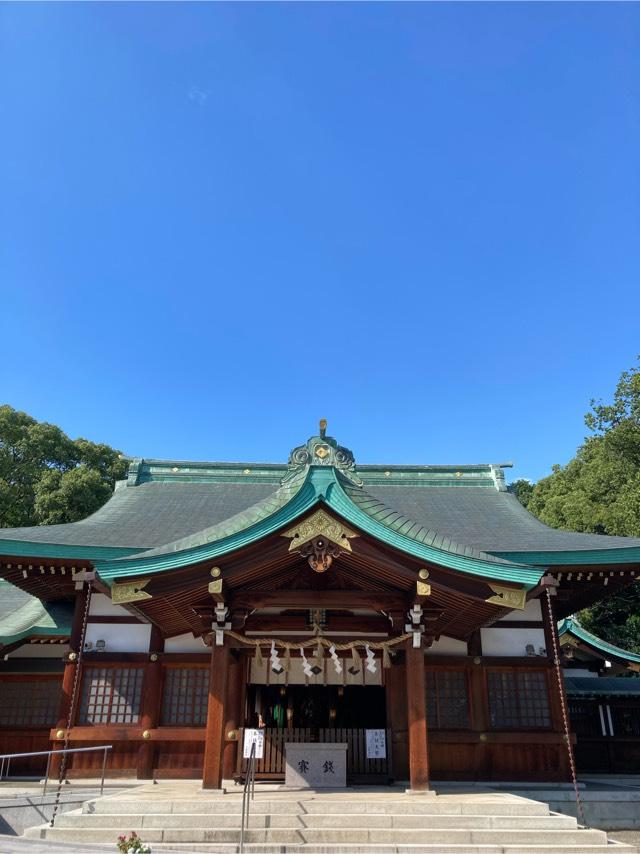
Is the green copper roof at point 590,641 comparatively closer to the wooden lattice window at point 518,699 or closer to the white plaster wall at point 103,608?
the wooden lattice window at point 518,699

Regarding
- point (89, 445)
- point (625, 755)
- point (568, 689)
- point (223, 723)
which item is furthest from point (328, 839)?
point (89, 445)

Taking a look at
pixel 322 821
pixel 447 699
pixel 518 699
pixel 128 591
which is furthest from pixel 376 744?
pixel 128 591

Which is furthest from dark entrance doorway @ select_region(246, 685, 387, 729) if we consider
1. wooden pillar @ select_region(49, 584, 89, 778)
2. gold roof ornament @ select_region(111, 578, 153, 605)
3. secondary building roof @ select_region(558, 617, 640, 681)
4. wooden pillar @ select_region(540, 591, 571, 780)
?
gold roof ornament @ select_region(111, 578, 153, 605)

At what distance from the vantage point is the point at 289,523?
31.2ft

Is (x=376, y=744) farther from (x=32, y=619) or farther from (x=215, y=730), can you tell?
(x=32, y=619)

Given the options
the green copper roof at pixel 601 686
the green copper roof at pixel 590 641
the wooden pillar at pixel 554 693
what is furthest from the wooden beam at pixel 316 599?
the green copper roof at pixel 590 641

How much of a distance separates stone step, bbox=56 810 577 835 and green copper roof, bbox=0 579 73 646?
5.56 meters

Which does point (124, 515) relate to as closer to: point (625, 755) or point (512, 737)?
point (512, 737)

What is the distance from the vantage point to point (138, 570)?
947 centimetres

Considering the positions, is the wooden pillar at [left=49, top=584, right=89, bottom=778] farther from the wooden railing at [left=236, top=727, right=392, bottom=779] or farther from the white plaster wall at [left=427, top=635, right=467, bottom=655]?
the white plaster wall at [left=427, top=635, right=467, bottom=655]

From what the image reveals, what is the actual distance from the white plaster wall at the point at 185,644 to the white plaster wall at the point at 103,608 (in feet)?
3.71

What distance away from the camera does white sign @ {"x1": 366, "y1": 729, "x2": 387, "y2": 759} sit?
39.3ft

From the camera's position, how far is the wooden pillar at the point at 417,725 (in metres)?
9.45

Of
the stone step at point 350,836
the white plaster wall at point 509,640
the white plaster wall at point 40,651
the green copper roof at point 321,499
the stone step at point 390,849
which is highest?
the green copper roof at point 321,499
